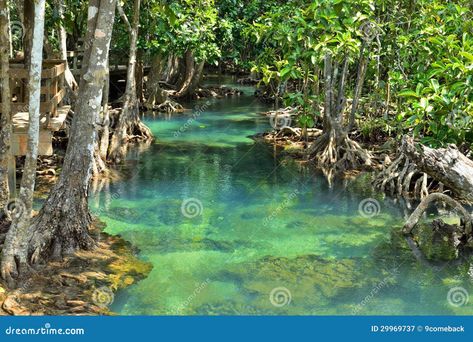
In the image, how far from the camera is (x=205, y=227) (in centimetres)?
1129

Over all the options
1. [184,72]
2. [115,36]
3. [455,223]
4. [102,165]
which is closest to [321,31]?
[455,223]

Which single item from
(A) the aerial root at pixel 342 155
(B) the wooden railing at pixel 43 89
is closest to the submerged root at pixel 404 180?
(A) the aerial root at pixel 342 155

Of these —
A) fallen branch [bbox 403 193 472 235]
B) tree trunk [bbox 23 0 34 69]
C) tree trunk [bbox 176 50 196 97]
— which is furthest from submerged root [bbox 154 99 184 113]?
fallen branch [bbox 403 193 472 235]

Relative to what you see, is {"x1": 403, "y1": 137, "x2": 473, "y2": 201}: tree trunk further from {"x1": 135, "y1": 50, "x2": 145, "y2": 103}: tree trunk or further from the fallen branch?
{"x1": 135, "y1": 50, "x2": 145, "y2": 103}: tree trunk

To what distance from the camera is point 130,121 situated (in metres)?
18.8

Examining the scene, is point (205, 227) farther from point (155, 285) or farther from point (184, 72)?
point (184, 72)

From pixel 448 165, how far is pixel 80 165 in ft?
17.6

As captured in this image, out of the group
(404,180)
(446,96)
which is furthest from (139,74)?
(446,96)

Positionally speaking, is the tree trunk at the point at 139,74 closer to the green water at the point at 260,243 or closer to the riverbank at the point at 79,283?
the green water at the point at 260,243

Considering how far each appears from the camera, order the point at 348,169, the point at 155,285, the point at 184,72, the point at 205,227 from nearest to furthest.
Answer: the point at 155,285
the point at 205,227
the point at 348,169
the point at 184,72

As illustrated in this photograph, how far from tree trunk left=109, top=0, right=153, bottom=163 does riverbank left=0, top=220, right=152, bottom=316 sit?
6.44 meters

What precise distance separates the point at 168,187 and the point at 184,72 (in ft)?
57.4

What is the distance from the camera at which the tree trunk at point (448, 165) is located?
9.66 metres

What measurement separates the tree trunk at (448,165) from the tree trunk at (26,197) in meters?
5.48
